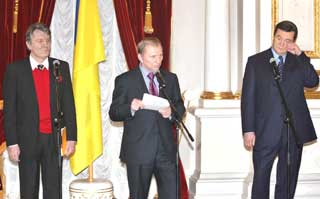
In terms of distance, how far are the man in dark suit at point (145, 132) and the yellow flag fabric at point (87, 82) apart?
56.0 inches

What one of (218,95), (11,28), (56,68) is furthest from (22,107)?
(218,95)

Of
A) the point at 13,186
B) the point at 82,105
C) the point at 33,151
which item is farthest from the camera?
the point at 13,186

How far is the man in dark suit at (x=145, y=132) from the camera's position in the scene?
4.21m

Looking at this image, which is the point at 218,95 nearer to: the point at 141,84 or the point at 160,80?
the point at 141,84

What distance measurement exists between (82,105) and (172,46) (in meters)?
1.50

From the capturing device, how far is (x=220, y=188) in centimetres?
644

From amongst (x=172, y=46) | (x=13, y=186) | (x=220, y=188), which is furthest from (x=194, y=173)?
(x=13, y=186)

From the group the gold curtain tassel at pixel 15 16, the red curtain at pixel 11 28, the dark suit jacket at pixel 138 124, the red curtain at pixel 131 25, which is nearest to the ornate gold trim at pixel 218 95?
the red curtain at pixel 131 25

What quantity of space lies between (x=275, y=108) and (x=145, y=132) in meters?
1.30

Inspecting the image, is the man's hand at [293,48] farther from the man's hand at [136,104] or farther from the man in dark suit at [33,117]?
the man in dark suit at [33,117]

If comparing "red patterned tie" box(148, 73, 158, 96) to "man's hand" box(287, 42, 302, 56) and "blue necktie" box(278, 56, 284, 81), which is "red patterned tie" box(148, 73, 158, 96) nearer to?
"blue necktie" box(278, 56, 284, 81)

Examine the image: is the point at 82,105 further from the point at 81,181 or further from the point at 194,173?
the point at 194,173

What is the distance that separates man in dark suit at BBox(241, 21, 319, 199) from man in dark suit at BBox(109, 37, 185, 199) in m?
0.99

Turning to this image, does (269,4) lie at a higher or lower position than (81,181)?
higher
